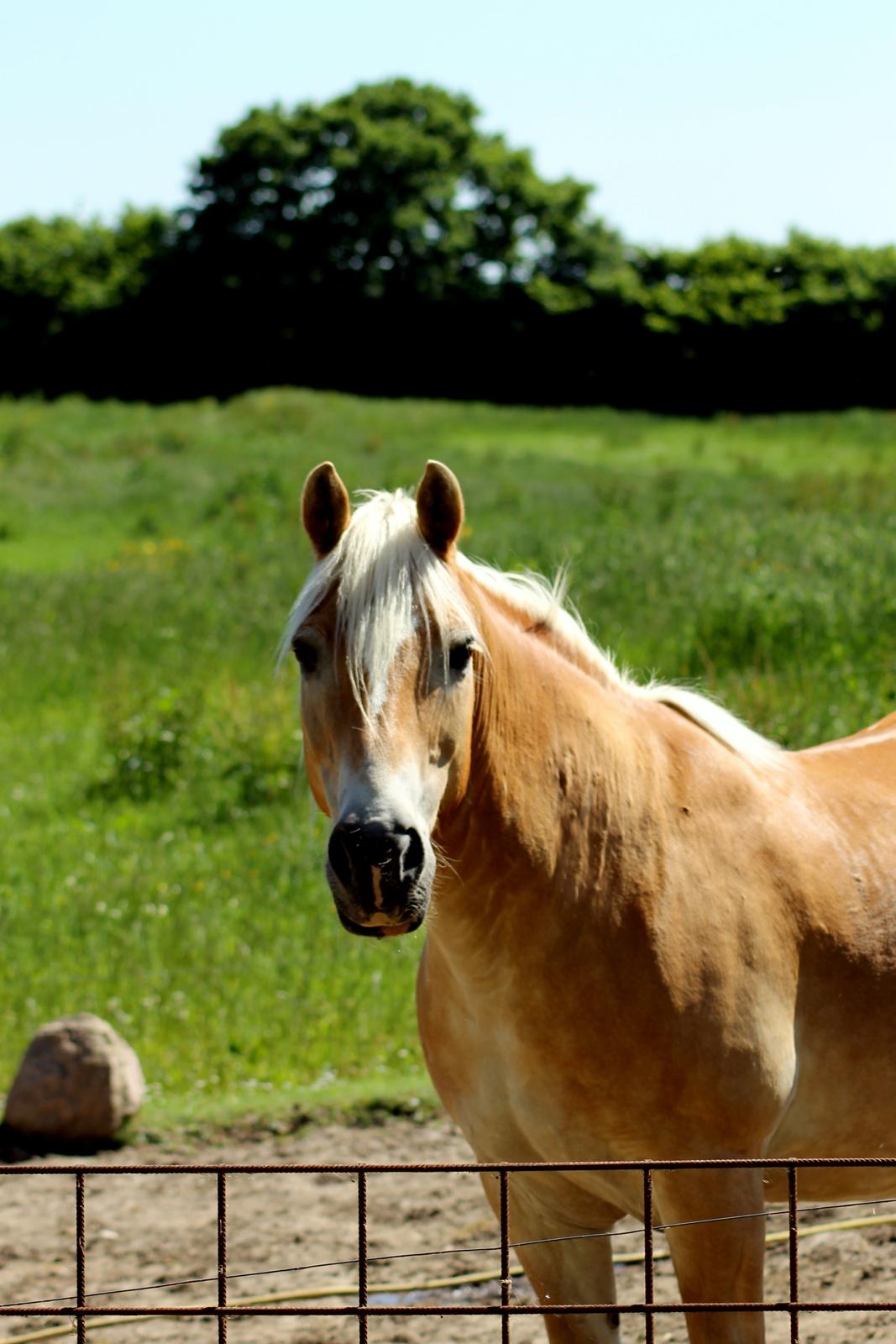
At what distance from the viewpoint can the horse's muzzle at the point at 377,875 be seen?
2.53 meters

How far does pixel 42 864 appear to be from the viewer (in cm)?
944

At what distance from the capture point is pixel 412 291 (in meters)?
49.8

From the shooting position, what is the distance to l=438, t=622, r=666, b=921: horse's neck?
3049 millimetres

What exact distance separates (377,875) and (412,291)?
162 feet

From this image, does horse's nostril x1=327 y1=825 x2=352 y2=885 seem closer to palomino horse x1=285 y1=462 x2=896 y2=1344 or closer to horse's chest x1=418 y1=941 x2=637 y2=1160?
palomino horse x1=285 y1=462 x2=896 y2=1344

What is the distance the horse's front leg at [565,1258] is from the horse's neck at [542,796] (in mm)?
737

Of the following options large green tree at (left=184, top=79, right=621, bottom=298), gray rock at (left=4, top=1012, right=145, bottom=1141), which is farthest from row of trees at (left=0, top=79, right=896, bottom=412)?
gray rock at (left=4, top=1012, right=145, bottom=1141)

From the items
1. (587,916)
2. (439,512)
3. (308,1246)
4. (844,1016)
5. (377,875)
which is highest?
(439,512)

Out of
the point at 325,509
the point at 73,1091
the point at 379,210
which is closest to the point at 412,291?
the point at 379,210

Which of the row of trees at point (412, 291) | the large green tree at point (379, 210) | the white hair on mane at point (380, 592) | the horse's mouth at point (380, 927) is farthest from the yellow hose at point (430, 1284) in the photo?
the large green tree at point (379, 210)

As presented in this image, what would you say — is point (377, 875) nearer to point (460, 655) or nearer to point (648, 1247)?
point (460, 655)

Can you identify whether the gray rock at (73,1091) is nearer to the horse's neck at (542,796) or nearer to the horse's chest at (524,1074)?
the horse's chest at (524,1074)

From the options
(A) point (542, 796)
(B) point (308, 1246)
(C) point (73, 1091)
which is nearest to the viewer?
(A) point (542, 796)

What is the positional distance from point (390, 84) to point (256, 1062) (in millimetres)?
55006
